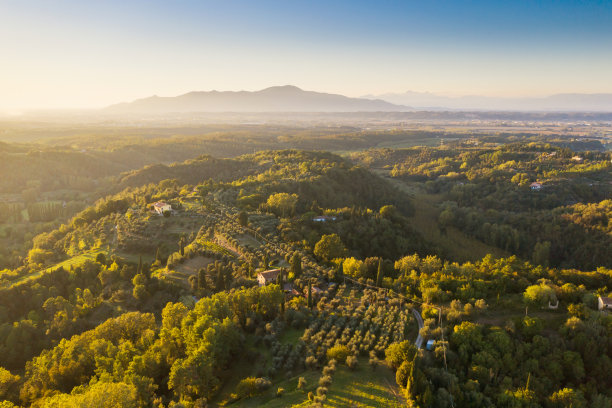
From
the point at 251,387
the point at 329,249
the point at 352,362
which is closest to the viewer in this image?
the point at 251,387

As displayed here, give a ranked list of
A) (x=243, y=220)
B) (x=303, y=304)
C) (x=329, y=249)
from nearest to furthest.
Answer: (x=303, y=304), (x=329, y=249), (x=243, y=220)

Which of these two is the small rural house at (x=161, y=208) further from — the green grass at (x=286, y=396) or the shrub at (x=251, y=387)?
the green grass at (x=286, y=396)

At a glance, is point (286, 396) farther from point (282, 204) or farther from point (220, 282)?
point (282, 204)

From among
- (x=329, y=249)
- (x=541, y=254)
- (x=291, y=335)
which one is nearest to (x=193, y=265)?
(x=329, y=249)

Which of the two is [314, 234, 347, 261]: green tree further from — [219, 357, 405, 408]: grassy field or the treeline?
[219, 357, 405, 408]: grassy field

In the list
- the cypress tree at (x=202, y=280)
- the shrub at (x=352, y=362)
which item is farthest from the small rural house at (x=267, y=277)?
the shrub at (x=352, y=362)

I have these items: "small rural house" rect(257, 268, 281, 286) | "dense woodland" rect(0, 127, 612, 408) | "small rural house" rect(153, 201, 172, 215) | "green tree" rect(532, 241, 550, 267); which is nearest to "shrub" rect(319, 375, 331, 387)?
"dense woodland" rect(0, 127, 612, 408)
